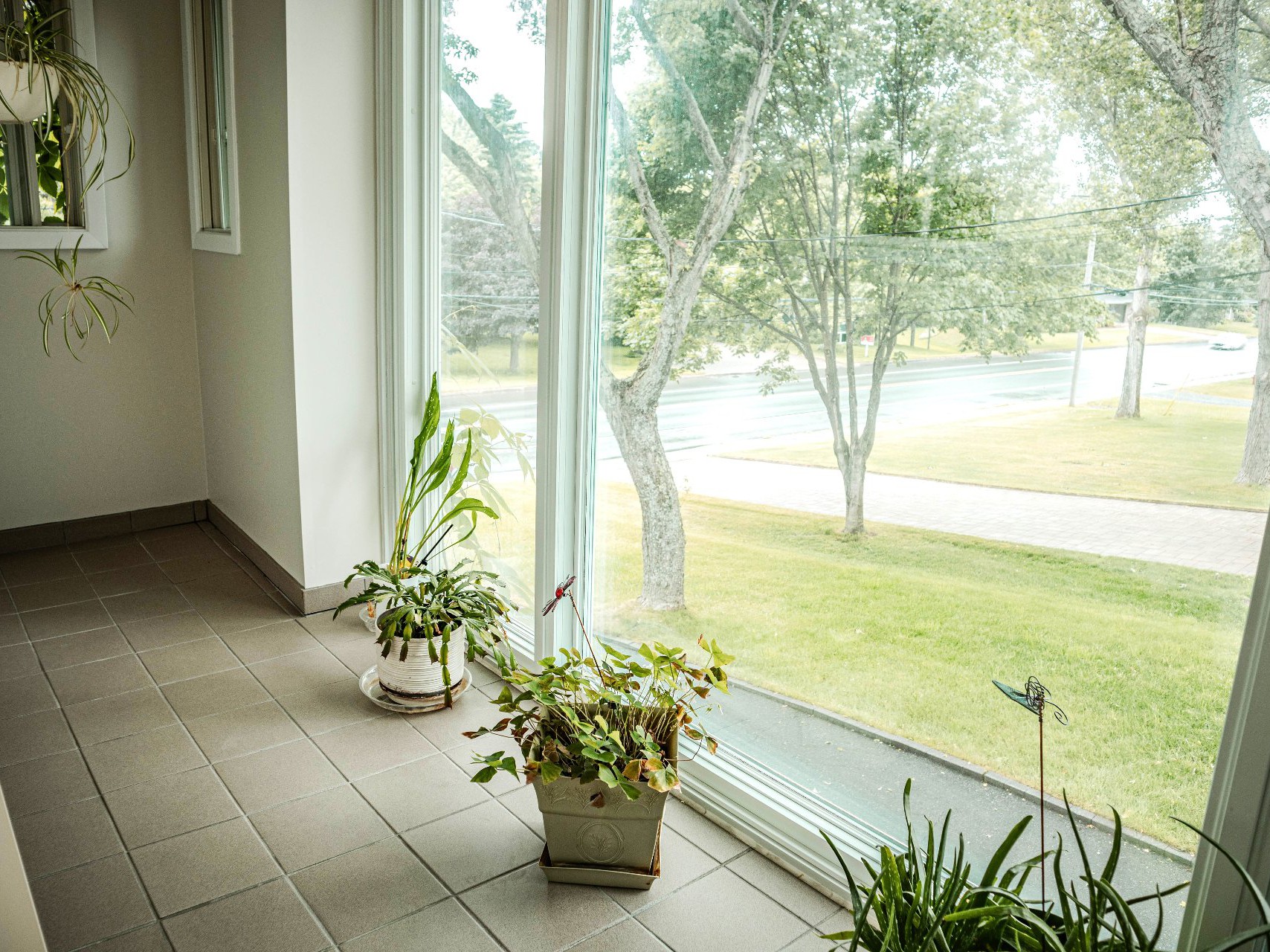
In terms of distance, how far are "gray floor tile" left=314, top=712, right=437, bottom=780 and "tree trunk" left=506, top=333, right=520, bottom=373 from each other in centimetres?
102

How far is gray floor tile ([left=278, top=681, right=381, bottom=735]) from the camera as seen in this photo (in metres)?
2.59

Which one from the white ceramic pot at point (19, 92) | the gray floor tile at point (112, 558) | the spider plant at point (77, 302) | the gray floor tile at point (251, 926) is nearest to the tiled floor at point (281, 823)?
the gray floor tile at point (251, 926)

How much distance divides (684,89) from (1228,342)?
1.18 m

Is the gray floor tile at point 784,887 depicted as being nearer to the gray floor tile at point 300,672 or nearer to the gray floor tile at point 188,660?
the gray floor tile at point 300,672

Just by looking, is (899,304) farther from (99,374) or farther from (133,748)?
(99,374)

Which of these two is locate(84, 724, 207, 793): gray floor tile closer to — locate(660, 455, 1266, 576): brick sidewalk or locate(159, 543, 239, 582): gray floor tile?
locate(159, 543, 239, 582): gray floor tile

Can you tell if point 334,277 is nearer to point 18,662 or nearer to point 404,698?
point 404,698

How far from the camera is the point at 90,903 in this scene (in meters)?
1.87

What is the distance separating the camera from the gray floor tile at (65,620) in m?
3.08

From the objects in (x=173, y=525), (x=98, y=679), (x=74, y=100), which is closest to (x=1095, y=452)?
(x=98, y=679)

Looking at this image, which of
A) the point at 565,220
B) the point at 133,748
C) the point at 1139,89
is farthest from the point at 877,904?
the point at 133,748

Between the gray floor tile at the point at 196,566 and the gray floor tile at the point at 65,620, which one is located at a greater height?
the gray floor tile at the point at 196,566

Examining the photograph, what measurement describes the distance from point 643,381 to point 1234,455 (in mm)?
1237

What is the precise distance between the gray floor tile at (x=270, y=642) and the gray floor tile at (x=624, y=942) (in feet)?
Result: 5.17
